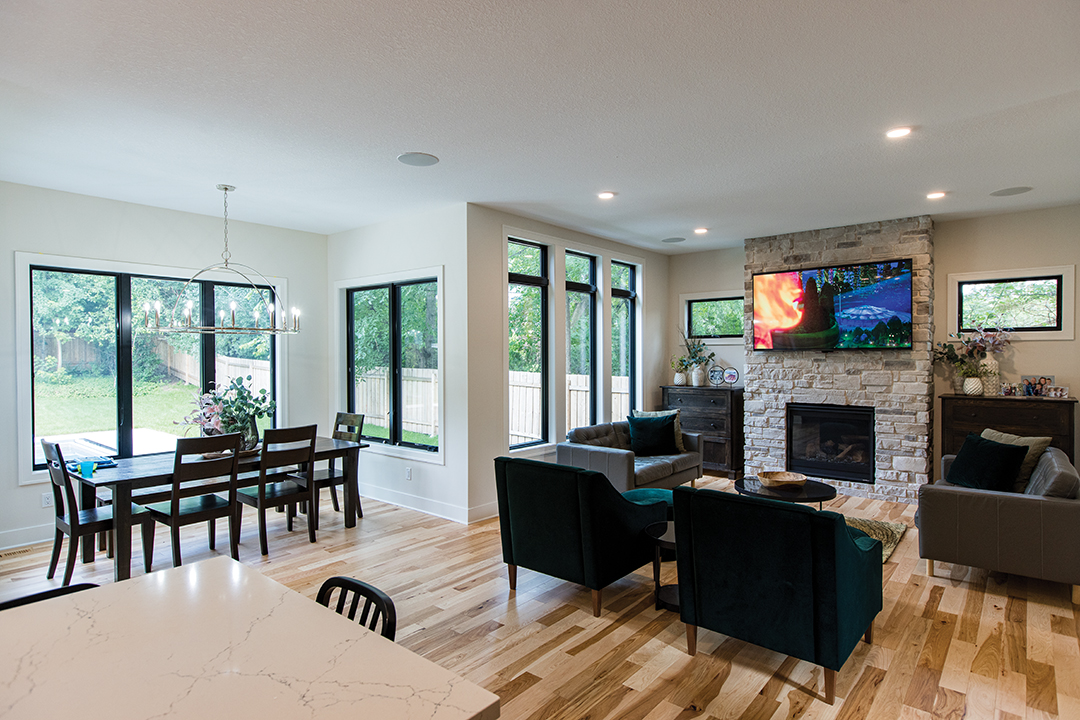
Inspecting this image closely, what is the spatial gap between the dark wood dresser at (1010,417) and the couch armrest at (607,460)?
309 cm

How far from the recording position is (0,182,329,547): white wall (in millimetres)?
4527

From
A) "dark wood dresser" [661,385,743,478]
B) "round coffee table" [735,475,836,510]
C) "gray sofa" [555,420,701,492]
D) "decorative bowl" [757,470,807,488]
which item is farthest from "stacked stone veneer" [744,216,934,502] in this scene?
"decorative bowl" [757,470,807,488]

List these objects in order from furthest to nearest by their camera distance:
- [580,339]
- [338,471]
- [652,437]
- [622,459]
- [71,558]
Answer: [580,339] → [652,437] → [338,471] → [622,459] → [71,558]

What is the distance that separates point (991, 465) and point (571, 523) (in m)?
2.84

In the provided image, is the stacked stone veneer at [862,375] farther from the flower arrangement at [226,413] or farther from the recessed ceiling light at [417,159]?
the flower arrangement at [226,413]

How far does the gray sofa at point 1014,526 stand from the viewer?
3271 mm

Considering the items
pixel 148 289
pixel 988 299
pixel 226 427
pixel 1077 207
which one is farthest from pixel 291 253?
pixel 1077 207

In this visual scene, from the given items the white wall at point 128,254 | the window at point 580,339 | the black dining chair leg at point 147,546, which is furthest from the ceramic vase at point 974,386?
the black dining chair leg at point 147,546

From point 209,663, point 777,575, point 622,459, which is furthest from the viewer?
point 622,459

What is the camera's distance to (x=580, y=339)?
6.74m

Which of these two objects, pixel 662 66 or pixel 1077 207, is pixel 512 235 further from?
pixel 1077 207

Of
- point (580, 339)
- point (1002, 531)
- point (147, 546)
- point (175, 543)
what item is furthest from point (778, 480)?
point (147, 546)

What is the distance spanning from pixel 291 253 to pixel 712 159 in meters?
4.42

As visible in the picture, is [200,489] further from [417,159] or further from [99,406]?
[417,159]
